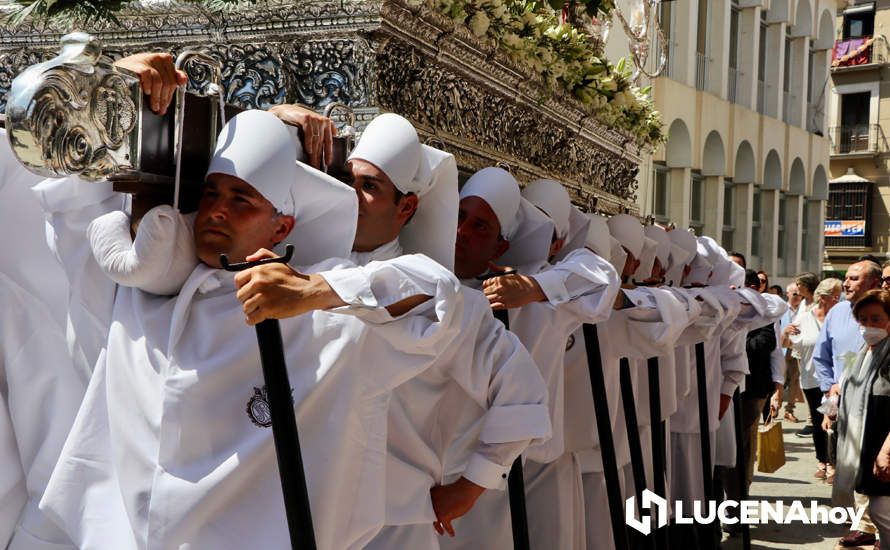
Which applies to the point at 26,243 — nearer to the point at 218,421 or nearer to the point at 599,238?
→ the point at 218,421

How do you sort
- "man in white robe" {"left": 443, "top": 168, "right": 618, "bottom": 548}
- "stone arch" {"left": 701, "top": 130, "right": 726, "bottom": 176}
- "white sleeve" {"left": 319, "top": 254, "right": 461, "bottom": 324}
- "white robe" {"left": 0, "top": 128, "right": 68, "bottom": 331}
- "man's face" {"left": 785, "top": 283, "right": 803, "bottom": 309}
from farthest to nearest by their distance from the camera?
"stone arch" {"left": 701, "top": 130, "right": 726, "bottom": 176}
"man's face" {"left": 785, "top": 283, "right": 803, "bottom": 309}
"man in white robe" {"left": 443, "top": 168, "right": 618, "bottom": 548}
"white robe" {"left": 0, "top": 128, "right": 68, "bottom": 331}
"white sleeve" {"left": 319, "top": 254, "right": 461, "bottom": 324}

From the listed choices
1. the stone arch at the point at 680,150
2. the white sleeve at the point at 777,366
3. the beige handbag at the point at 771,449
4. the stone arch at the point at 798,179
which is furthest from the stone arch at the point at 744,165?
the white sleeve at the point at 777,366

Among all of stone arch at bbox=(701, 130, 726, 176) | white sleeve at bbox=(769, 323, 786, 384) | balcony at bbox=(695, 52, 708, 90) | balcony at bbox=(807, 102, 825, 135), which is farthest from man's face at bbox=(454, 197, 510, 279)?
balcony at bbox=(807, 102, 825, 135)

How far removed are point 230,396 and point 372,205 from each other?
999 millimetres

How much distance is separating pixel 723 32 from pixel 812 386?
49.6 feet

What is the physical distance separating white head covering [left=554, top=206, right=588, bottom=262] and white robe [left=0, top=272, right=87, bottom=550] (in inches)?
108

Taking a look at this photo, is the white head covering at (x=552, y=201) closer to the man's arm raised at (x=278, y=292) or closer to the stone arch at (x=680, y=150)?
the man's arm raised at (x=278, y=292)

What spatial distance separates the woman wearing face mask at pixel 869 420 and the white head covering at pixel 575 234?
6.91 feet

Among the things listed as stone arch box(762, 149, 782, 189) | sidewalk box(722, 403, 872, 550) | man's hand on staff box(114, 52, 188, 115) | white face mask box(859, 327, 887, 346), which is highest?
stone arch box(762, 149, 782, 189)

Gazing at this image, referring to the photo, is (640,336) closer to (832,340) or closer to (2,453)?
(2,453)

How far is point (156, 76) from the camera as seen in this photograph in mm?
2678

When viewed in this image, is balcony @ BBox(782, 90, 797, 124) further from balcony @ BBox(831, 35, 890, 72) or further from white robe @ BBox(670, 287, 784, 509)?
white robe @ BBox(670, 287, 784, 509)

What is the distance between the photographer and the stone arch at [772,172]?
1192 inches

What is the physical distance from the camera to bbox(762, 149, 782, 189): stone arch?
1192 inches
